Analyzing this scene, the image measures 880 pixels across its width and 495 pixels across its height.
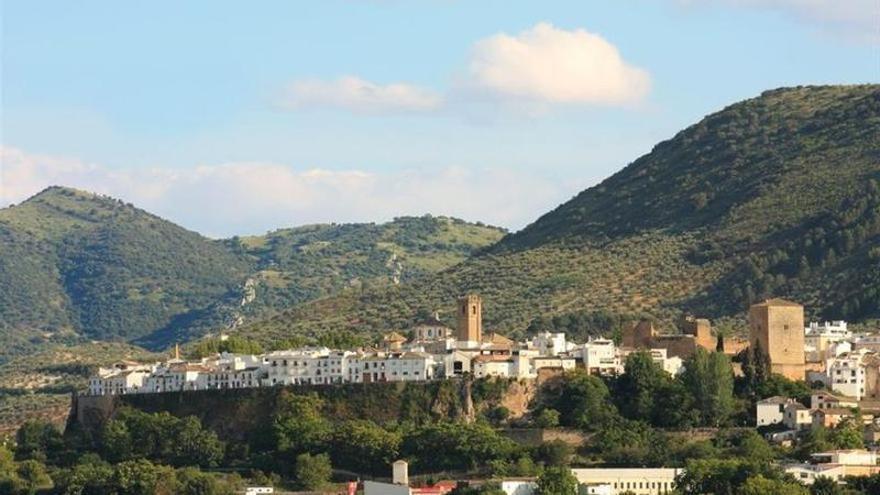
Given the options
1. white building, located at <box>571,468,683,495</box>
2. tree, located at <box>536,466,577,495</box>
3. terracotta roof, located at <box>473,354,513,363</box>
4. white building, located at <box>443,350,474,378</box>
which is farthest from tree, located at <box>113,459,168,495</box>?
white building, located at <box>571,468,683,495</box>

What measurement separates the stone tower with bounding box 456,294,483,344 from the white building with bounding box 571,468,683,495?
52.8ft

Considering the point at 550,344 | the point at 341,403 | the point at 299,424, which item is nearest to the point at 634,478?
the point at 299,424

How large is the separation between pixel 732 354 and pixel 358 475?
1595 centimetres

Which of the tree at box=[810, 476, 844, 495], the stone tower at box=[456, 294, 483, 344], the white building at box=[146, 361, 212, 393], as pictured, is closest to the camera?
the tree at box=[810, 476, 844, 495]

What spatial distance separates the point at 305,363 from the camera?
106625mm

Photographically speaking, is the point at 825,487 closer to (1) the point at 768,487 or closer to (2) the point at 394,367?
(1) the point at 768,487

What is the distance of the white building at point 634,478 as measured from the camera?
302ft

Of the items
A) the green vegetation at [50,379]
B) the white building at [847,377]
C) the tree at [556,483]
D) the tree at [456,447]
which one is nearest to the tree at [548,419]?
the tree at [456,447]

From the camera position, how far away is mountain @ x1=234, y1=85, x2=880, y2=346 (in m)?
134

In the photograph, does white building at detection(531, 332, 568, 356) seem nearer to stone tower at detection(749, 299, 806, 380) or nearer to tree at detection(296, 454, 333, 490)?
stone tower at detection(749, 299, 806, 380)

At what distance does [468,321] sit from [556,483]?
19573 mm

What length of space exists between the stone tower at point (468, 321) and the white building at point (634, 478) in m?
16.1

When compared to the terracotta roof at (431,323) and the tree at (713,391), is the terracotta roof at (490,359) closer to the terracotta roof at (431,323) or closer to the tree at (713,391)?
the tree at (713,391)

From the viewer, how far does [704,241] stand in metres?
144
